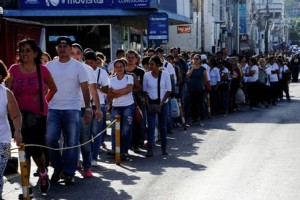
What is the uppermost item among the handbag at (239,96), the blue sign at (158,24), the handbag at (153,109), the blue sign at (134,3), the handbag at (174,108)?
the blue sign at (134,3)

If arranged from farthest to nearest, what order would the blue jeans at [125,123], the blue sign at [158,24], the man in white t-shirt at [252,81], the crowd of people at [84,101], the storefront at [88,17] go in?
the storefront at [88,17] → the blue sign at [158,24] → the man in white t-shirt at [252,81] → the blue jeans at [125,123] → the crowd of people at [84,101]

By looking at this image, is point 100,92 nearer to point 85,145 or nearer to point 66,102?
point 85,145

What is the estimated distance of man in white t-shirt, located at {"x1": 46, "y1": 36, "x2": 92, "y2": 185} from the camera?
9195 mm

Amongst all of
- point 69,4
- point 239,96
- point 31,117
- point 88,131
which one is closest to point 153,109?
point 88,131

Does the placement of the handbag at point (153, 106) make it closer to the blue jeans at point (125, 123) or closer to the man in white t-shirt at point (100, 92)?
the blue jeans at point (125, 123)

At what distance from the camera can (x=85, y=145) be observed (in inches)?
391

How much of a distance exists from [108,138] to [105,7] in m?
12.8

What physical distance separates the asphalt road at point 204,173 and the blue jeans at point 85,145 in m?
0.24

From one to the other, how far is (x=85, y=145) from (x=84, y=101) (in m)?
0.83

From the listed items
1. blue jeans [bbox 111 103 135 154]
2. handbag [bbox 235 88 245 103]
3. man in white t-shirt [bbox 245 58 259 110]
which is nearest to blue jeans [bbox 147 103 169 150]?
blue jeans [bbox 111 103 135 154]

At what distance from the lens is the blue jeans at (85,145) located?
32.7ft

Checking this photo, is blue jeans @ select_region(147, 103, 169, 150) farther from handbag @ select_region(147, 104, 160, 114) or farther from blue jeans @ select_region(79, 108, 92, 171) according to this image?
blue jeans @ select_region(79, 108, 92, 171)

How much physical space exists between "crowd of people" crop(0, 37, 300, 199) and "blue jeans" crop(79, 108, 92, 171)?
14 mm

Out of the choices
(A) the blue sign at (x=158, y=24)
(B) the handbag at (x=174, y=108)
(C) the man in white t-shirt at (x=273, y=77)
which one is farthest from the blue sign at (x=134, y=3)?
(B) the handbag at (x=174, y=108)
